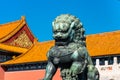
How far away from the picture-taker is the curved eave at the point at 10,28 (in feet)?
108

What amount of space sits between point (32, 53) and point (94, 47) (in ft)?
21.9

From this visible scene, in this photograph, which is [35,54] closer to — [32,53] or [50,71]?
[32,53]

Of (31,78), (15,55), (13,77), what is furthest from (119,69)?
(15,55)

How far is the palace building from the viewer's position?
80.2 feet

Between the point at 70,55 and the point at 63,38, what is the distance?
0.29 metres

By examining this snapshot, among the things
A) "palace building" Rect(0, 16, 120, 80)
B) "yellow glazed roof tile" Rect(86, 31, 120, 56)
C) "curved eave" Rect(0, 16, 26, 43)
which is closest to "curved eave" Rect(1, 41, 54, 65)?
"palace building" Rect(0, 16, 120, 80)

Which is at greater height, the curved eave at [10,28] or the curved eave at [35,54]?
the curved eave at [10,28]

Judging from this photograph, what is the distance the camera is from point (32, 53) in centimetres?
3128

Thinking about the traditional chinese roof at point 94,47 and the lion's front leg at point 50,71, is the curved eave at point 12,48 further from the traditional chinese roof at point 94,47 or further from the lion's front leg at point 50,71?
the lion's front leg at point 50,71

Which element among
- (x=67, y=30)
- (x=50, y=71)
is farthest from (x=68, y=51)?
(x=50, y=71)

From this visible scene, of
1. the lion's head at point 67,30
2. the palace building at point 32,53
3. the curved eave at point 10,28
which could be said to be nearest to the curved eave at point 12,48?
the palace building at point 32,53

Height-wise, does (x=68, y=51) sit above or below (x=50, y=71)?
above

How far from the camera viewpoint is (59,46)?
19.4 feet

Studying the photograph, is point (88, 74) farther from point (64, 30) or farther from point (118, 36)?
point (118, 36)
